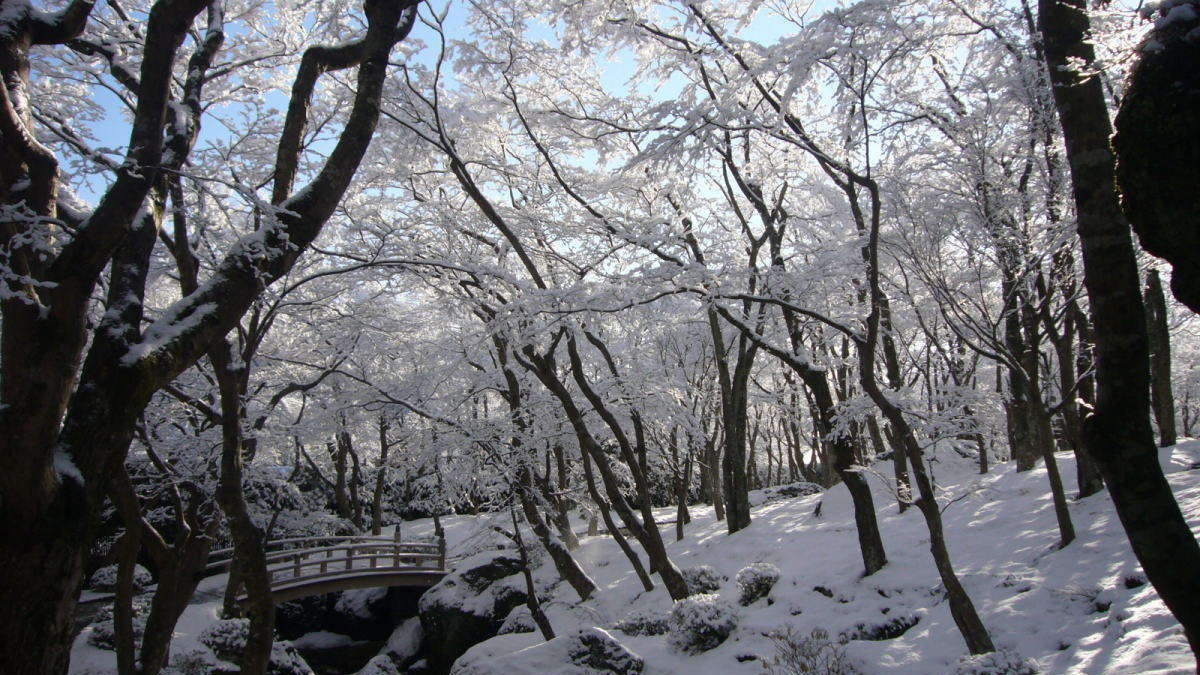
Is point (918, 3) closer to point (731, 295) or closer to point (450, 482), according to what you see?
point (731, 295)

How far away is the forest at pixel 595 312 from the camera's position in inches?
117

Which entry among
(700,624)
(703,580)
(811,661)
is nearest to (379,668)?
(703,580)

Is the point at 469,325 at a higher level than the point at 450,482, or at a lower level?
higher

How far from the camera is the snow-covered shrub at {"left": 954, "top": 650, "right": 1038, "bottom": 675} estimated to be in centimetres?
507

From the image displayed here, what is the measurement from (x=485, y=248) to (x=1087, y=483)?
11426mm

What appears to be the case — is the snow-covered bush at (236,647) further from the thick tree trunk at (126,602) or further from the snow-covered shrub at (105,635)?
the thick tree trunk at (126,602)

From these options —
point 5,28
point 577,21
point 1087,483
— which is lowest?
point 1087,483

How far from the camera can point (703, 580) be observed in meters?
11.0

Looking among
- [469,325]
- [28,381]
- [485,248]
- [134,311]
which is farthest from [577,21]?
[28,381]

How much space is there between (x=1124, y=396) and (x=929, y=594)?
6220 mm

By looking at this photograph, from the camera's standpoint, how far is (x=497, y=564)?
15.0 m

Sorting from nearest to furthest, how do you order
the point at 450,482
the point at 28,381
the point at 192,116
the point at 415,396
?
the point at 28,381, the point at 192,116, the point at 450,482, the point at 415,396

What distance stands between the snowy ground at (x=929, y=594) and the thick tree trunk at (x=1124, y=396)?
7.47ft

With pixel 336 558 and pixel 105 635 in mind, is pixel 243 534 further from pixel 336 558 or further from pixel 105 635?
pixel 336 558
